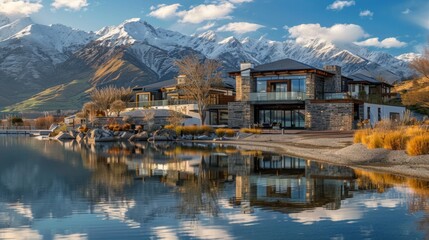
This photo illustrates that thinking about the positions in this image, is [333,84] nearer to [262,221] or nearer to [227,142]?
[227,142]

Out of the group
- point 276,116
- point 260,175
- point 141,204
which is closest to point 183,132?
point 276,116

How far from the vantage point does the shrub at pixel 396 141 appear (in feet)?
62.2

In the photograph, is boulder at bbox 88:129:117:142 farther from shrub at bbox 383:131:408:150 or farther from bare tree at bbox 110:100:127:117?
shrub at bbox 383:131:408:150

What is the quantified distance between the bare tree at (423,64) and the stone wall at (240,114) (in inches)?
572

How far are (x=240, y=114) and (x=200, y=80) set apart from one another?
5857mm

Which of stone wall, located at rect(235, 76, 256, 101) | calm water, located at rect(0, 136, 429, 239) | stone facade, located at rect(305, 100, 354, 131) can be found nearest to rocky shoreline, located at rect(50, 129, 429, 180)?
calm water, located at rect(0, 136, 429, 239)

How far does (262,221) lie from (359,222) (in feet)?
6.24

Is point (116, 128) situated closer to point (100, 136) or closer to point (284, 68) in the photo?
point (100, 136)

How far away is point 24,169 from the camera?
18.5 metres

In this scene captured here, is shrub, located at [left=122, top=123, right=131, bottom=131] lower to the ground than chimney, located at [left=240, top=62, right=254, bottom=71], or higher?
lower

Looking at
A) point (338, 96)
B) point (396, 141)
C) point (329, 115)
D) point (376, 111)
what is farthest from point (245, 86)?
point (396, 141)

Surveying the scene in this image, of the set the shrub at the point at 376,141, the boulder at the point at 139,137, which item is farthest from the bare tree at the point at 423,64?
the boulder at the point at 139,137

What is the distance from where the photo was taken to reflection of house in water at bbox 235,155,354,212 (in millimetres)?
11170

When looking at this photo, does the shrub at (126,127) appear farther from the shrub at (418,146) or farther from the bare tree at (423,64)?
the shrub at (418,146)
